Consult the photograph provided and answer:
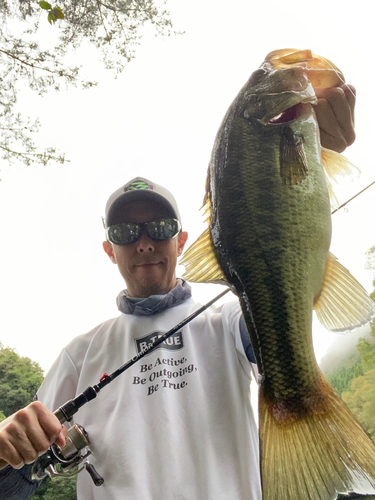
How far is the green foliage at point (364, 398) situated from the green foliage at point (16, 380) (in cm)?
1502

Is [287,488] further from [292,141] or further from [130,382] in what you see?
→ [130,382]

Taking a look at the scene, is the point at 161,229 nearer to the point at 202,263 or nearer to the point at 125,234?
the point at 125,234

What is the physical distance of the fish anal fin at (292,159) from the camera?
123 centimetres

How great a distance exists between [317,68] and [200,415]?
1569mm

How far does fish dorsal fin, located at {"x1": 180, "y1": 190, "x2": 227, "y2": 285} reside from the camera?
4.21 feet

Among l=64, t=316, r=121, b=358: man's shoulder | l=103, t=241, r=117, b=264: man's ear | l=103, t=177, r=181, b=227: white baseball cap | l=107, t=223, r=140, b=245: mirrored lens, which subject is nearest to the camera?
l=64, t=316, r=121, b=358: man's shoulder

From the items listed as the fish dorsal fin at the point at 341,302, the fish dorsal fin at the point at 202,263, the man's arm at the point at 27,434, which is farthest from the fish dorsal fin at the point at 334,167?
the man's arm at the point at 27,434

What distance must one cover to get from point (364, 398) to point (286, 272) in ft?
38.1

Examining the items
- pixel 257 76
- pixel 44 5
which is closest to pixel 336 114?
pixel 257 76

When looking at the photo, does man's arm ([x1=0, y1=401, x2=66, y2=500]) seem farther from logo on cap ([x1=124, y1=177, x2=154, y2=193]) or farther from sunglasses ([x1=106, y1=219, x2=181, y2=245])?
logo on cap ([x1=124, y1=177, x2=154, y2=193])

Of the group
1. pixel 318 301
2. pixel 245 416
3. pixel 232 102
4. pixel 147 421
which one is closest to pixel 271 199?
pixel 318 301

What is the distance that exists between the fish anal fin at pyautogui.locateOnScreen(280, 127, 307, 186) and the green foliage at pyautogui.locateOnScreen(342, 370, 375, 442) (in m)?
10.7

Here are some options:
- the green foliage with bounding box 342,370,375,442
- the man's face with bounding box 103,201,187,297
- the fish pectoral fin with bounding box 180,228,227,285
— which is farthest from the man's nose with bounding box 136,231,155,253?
the green foliage with bounding box 342,370,375,442

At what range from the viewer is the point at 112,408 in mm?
1985
